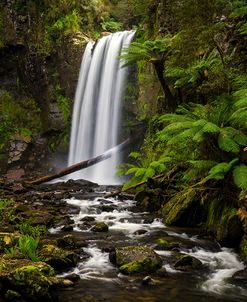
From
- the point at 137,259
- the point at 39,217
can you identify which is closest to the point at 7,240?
the point at 137,259

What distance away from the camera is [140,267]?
18.1ft

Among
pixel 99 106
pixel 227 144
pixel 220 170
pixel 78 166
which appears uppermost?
pixel 99 106

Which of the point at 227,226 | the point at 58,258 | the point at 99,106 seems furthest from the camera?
the point at 99,106

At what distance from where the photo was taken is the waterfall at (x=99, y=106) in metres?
17.8

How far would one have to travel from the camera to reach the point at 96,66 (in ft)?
62.4

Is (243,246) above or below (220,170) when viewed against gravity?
below

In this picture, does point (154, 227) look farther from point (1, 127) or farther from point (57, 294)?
point (1, 127)

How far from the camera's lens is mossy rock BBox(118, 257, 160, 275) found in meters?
5.48

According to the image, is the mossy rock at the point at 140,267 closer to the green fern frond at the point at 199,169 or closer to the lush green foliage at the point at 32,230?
the lush green foliage at the point at 32,230

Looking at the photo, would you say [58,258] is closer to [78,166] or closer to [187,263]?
[187,263]

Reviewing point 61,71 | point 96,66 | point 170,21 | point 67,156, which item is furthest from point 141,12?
point 67,156

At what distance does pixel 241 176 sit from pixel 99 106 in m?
12.7

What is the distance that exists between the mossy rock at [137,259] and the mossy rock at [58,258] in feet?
2.06

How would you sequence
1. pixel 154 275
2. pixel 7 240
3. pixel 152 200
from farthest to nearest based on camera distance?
pixel 152 200, pixel 7 240, pixel 154 275
